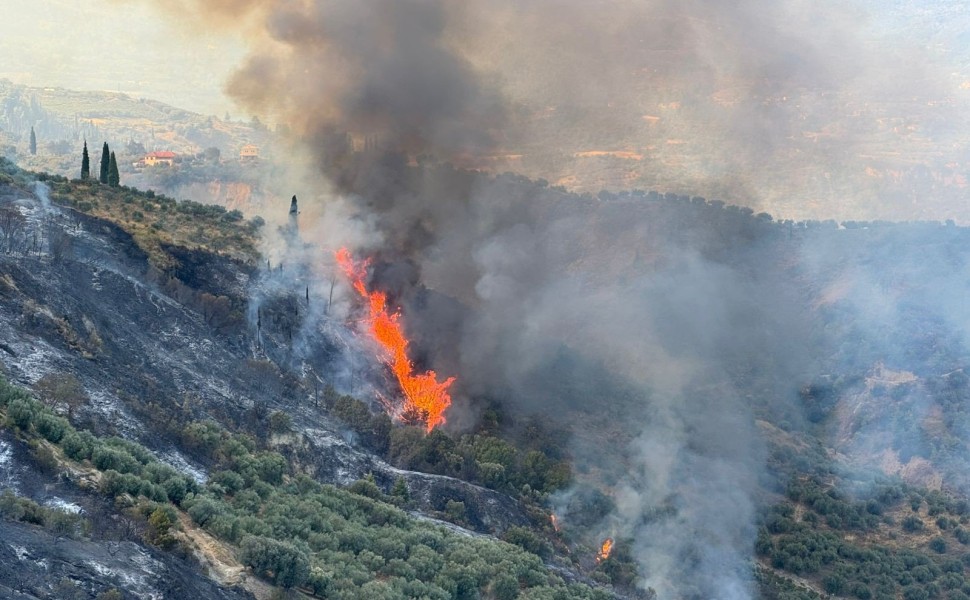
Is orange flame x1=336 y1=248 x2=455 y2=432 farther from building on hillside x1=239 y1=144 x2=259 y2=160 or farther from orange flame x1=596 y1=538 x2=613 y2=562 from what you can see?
building on hillside x1=239 y1=144 x2=259 y2=160

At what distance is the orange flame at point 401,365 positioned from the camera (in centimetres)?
7888

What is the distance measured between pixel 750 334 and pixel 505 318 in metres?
20.9

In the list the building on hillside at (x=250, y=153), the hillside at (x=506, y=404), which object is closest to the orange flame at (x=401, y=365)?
the hillside at (x=506, y=404)

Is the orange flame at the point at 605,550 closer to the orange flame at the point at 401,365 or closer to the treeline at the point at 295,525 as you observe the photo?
the treeline at the point at 295,525

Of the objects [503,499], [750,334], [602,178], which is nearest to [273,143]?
[602,178]

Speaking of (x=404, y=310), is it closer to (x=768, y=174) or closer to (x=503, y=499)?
(x=503, y=499)

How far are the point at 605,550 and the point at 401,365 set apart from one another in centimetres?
2077

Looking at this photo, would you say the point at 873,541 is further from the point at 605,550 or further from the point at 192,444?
the point at 192,444

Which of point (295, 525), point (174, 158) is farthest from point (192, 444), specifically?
point (174, 158)

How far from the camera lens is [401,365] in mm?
82812

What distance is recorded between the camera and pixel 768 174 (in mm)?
144375

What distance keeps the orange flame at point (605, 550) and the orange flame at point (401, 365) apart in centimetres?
1356

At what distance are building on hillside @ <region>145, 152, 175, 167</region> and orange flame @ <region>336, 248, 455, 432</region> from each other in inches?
2460

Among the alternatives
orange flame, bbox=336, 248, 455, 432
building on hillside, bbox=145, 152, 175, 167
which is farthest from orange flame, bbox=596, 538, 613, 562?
building on hillside, bbox=145, 152, 175, 167
